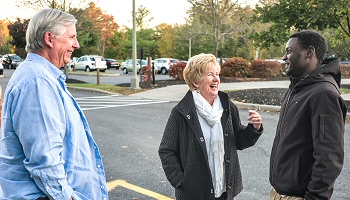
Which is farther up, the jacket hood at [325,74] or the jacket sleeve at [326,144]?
the jacket hood at [325,74]

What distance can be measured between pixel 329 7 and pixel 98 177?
1034 cm

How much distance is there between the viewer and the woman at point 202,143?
240 cm

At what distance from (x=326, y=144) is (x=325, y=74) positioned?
509 mm

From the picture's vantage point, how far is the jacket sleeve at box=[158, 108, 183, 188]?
2453mm

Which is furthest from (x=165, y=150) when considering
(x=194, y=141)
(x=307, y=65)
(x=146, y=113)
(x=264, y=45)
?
(x=264, y=45)

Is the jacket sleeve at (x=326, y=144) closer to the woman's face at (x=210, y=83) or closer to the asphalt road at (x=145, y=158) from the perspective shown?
the woman's face at (x=210, y=83)

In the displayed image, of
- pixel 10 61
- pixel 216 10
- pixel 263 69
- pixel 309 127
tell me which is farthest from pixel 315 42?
pixel 10 61

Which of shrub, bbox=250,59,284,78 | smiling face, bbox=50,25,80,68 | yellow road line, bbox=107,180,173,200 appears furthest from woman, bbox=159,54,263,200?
shrub, bbox=250,59,284,78

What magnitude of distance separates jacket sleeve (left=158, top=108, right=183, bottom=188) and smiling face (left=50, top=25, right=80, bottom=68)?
3.08 feet

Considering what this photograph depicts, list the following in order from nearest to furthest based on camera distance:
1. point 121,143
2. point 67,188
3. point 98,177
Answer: point 67,188 < point 98,177 < point 121,143

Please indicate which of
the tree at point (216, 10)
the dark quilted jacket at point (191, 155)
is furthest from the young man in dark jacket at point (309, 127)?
the tree at point (216, 10)

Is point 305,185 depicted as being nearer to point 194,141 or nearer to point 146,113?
point 194,141

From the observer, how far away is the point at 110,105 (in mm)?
11625

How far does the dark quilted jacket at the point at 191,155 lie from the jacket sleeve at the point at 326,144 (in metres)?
0.65
